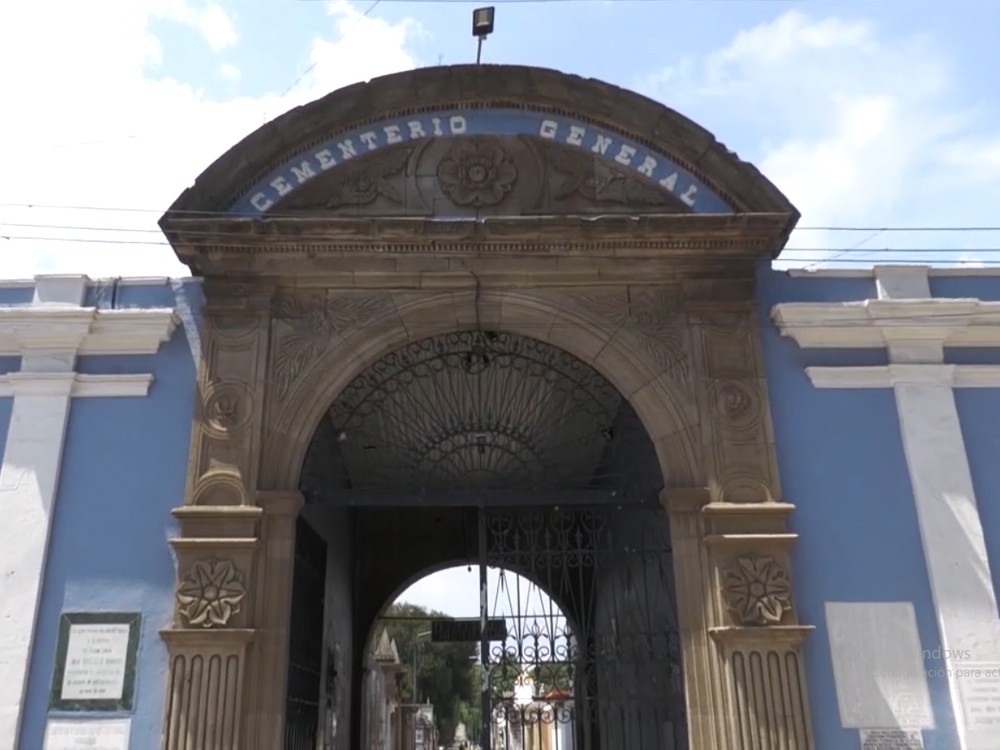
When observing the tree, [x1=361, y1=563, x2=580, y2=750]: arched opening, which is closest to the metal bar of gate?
[x1=361, y1=563, x2=580, y2=750]: arched opening

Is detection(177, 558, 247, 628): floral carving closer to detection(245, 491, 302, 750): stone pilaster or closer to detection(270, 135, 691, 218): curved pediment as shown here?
detection(245, 491, 302, 750): stone pilaster

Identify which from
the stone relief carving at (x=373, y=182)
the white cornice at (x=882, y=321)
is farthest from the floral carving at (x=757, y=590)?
the stone relief carving at (x=373, y=182)

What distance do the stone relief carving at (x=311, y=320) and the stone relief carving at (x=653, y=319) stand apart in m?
1.61

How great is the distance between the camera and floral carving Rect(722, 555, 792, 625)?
5.89 m

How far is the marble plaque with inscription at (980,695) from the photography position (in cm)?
575

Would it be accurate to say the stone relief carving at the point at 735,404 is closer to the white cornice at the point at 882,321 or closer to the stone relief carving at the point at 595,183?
the white cornice at the point at 882,321

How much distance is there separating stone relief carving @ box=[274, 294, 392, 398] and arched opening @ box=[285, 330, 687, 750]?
0.48 meters

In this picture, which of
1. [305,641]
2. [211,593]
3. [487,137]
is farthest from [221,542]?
[487,137]

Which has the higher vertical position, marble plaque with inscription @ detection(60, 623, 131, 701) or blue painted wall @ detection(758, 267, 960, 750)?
blue painted wall @ detection(758, 267, 960, 750)

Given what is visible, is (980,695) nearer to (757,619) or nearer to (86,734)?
(757,619)

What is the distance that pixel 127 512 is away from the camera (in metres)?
6.25

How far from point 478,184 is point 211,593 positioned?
364 cm

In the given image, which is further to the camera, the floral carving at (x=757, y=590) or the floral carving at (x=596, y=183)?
the floral carving at (x=596, y=183)

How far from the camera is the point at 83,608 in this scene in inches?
237
